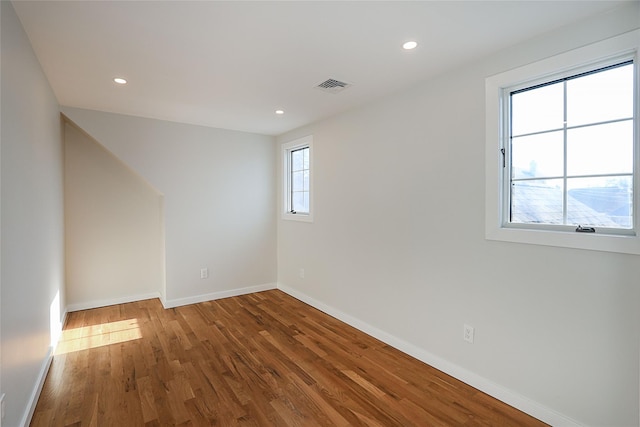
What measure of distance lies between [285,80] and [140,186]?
282 centimetres

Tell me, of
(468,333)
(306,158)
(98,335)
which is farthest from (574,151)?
(98,335)

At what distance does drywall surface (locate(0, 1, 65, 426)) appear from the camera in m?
1.59

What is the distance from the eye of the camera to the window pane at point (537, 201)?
1.93 meters

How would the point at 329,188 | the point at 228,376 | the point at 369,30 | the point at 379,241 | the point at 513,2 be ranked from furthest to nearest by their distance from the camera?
1. the point at 329,188
2. the point at 379,241
3. the point at 228,376
4. the point at 369,30
5. the point at 513,2

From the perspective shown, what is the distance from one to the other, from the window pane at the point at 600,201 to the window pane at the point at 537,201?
62mm

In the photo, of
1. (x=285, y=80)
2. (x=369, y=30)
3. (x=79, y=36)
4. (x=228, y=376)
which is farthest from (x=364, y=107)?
(x=228, y=376)

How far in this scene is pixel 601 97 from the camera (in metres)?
1.75

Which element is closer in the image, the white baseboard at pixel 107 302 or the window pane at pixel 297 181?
the white baseboard at pixel 107 302

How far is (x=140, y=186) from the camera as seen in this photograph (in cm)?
421

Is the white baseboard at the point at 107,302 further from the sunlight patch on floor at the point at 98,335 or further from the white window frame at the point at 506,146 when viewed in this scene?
the white window frame at the point at 506,146

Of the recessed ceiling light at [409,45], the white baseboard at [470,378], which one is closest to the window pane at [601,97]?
the recessed ceiling light at [409,45]

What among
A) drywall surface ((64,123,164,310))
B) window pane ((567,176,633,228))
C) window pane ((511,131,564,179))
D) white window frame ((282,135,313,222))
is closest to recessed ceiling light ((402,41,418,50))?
window pane ((511,131,564,179))

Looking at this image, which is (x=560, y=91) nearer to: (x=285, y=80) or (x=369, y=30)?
(x=369, y=30)

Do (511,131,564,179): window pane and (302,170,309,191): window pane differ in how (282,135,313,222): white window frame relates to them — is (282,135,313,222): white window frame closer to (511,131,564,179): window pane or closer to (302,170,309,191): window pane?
(302,170,309,191): window pane
